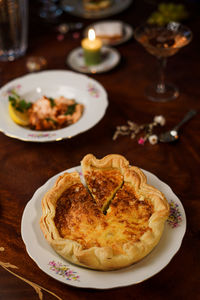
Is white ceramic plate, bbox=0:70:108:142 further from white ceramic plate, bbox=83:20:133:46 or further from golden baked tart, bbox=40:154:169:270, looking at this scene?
white ceramic plate, bbox=83:20:133:46

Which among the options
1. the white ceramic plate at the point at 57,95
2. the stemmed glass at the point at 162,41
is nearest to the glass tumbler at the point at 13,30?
the white ceramic plate at the point at 57,95

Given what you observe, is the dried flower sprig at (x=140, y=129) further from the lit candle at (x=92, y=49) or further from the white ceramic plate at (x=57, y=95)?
the lit candle at (x=92, y=49)

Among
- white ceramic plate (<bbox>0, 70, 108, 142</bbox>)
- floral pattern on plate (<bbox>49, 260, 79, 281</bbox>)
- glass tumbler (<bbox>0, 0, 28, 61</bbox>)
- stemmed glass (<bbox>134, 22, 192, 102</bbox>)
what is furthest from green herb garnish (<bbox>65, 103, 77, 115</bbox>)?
floral pattern on plate (<bbox>49, 260, 79, 281</bbox>)

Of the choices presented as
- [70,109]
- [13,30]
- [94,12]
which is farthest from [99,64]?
[94,12]

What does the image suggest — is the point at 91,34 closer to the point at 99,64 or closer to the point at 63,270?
the point at 99,64

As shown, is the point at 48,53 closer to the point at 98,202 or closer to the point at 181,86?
the point at 181,86

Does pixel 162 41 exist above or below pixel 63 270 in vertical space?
above
